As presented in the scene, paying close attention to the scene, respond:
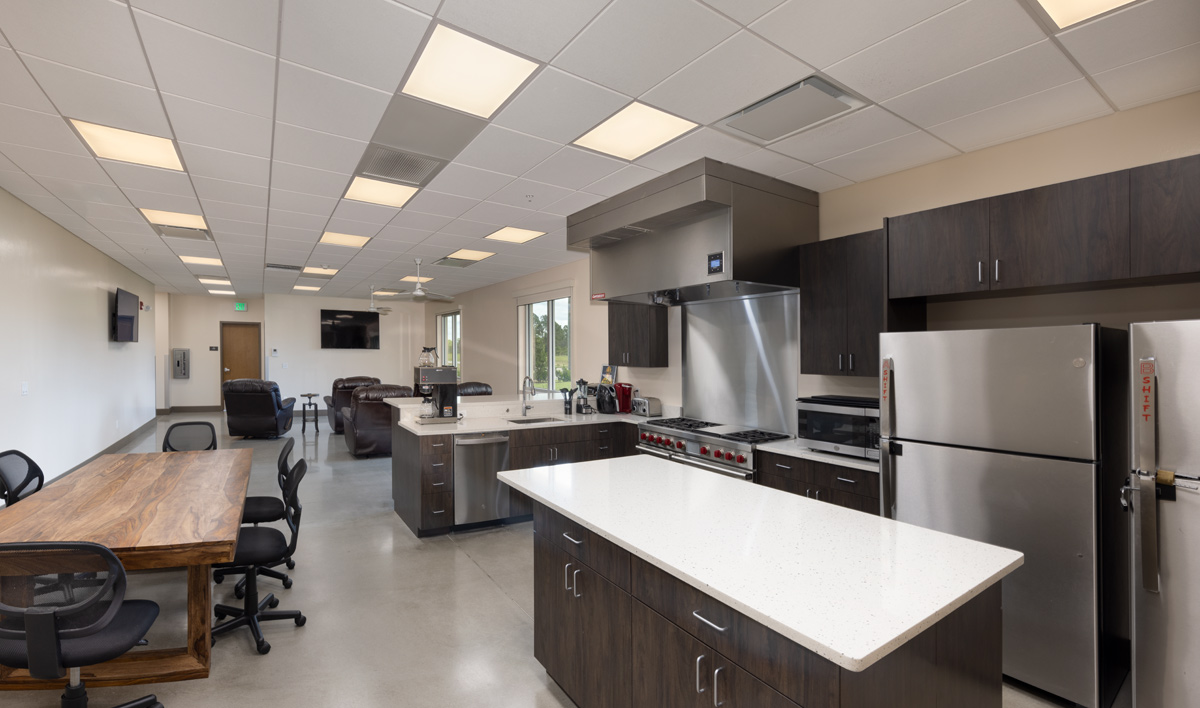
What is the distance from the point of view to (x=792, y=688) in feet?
3.96

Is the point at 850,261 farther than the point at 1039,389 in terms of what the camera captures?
Yes

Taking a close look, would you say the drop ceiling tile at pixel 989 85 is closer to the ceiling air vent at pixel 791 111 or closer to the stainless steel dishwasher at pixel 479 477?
the ceiling air vent at pixel 791 111

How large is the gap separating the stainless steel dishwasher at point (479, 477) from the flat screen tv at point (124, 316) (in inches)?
253

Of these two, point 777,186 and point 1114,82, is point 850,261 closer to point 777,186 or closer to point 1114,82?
point 777,186

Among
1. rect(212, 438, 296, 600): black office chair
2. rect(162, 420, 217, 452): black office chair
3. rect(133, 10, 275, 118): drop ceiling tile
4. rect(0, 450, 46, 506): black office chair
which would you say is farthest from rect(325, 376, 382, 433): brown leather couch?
rect(133, 10, 275, 118): drop ceiling tile

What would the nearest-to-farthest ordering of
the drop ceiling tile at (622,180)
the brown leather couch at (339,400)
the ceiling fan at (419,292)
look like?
the drop ceiling tile at (622,180), the ceiling fan at (419,292), the brown leather couch at (339,400)

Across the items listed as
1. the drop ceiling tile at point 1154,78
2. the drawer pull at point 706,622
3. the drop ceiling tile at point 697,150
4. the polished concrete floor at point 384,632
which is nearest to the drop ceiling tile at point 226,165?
the drop ceiling tile at point 697,150

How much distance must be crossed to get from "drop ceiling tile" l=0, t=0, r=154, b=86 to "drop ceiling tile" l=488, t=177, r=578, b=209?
7.16 feet

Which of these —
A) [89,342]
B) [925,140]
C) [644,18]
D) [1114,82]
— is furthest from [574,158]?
[89,342]

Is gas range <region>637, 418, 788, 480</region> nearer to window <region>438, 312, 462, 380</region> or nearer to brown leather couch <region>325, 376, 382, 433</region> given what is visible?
brown leather couch <region>325, 376, 382, 433</region>

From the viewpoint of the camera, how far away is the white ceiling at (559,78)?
6.77 feet

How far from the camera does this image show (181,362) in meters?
12.1

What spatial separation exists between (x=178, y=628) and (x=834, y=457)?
381 centimetres

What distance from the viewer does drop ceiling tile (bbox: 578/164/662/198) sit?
3.72 m
